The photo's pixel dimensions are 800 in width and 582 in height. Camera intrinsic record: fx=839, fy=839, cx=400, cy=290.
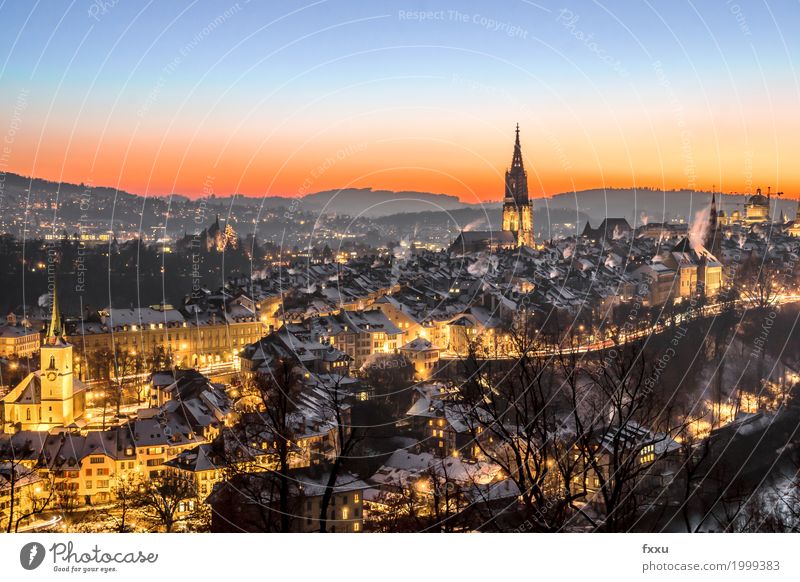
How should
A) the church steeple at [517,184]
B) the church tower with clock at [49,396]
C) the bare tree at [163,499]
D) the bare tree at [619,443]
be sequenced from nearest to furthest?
the bare tree at [619,443]
the bare tree at [163,499]
the church tower with clock at [49,396]
the church steeple at [517,184]

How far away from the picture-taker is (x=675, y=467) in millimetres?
7918

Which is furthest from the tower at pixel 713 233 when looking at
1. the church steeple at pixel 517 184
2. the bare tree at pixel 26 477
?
the bare tree at pixel 26 477

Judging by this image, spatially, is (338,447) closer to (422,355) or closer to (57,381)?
(57,381)

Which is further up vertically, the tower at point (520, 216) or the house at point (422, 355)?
the tower at point (520, 216)

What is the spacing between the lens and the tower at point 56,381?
9.67m

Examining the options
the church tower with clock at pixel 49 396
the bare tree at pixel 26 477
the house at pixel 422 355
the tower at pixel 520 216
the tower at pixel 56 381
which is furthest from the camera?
the tower at pixel 520 216

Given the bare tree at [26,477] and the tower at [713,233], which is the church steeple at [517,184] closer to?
the tower at [713,233]

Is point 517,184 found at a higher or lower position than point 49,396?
higher

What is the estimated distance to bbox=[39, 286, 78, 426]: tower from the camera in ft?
31.7

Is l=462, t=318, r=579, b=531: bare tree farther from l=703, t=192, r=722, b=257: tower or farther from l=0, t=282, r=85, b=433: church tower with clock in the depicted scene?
l=703, t=192, r=722, b=257: tower

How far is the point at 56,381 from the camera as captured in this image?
9898 mm

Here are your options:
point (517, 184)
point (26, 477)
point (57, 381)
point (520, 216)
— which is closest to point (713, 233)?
point (520, 216)

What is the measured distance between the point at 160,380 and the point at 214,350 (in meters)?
3.47
